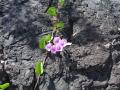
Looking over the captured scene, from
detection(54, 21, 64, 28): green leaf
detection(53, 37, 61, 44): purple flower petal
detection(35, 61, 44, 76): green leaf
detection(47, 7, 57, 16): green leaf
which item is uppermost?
detection(47, 7, 57, 16): green leaf

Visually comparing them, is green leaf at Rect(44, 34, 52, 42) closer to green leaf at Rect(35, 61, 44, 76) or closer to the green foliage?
the green foliage

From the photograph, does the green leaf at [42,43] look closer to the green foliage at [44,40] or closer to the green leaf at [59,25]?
the green foliage at [44,40]

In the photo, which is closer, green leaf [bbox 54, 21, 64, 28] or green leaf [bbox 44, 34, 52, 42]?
green leaf [bbox 44, 34, 52, 42]

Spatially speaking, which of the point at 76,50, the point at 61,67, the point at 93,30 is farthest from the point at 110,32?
the point at 61,67

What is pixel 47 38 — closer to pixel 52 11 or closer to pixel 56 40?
pixel 56 40

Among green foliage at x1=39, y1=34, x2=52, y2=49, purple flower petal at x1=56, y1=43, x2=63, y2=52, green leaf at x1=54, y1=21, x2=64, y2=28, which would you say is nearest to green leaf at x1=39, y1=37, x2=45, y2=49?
green foliage at x1=39, y1=34, x2=52, y2=49

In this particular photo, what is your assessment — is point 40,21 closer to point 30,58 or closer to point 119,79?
point 30,58
